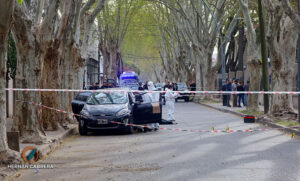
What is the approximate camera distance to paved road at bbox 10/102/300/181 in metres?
7.32

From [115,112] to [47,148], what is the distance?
373 cm

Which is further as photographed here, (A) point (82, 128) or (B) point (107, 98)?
(B) point (107, 98)

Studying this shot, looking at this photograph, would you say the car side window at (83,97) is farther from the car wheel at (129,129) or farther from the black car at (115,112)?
the car wheel at (129,129)

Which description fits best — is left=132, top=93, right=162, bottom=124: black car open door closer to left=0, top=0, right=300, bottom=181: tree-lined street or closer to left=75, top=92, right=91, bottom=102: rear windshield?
left=0, top=0, right=300, bottom=181: tree-lined street

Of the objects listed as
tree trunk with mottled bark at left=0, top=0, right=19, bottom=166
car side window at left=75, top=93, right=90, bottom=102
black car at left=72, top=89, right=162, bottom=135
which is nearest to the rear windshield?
car side window at left=75, top=93, right=90, bottom=102

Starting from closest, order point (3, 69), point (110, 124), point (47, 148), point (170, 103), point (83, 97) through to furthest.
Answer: point (3, 69)
point (47, 148)
point (110, 124)
point (83, 97)
point (170, 103)

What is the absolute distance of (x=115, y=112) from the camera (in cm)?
1375

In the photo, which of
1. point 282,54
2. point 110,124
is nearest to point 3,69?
point 110,124

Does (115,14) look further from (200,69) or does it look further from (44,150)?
(44,150)

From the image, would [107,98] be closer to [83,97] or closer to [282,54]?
[83,97]

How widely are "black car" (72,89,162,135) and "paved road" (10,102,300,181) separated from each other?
570 millimetres

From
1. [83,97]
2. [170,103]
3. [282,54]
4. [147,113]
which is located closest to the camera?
[147,113]

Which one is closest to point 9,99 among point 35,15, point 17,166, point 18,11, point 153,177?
point 35,15

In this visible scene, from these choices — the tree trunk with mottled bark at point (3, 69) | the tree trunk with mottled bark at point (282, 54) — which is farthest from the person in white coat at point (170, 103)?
the tree trunk with mottled bark at point (3, 69)
